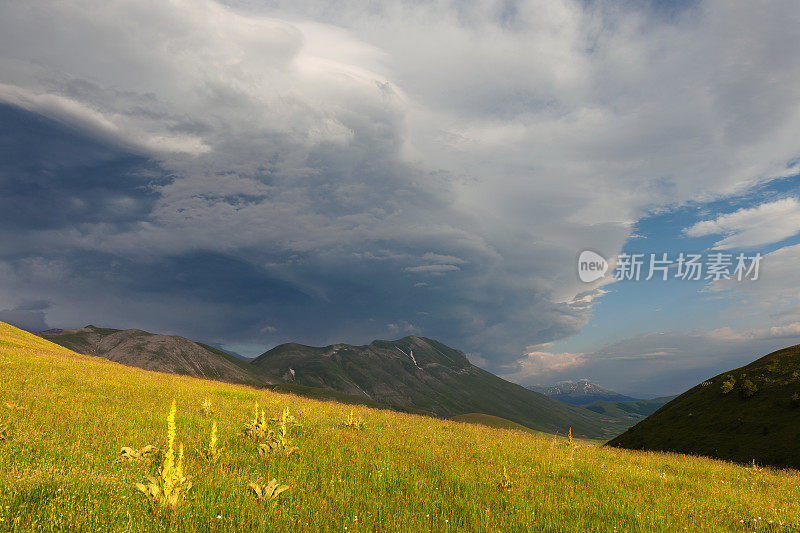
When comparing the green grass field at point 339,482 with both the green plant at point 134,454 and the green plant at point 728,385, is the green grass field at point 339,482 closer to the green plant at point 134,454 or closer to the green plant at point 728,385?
the green plant at point 134,454

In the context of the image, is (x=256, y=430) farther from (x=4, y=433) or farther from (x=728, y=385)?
(x=728, y=385)

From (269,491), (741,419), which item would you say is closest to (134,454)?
(269,491)

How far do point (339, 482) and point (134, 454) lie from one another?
12.7 feet

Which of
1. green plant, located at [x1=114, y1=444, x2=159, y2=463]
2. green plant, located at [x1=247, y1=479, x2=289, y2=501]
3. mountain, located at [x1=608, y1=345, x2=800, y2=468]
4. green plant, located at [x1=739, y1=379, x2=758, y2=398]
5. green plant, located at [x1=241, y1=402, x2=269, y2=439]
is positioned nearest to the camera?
green plant, located at [x1=247, y1=479, x2=289, y2=501]

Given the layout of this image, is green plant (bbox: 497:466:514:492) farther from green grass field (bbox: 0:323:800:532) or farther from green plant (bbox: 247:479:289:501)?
green plant (bbox: 247:479:289:501)

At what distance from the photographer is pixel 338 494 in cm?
706

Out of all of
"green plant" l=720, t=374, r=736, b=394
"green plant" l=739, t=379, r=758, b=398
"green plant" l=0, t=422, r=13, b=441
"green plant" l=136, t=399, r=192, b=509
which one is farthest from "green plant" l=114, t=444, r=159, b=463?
"green plant" l=720, t=374, r=736, b=394

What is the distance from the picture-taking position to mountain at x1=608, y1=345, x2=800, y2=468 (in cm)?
2367

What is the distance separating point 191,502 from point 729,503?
11.2 meters

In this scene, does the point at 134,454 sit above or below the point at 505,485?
below

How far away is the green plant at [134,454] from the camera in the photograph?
290 inches

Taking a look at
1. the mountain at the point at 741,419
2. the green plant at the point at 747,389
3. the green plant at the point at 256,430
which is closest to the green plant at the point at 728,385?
the mountain at the point at 741,419

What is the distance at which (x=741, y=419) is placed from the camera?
27.5 meters

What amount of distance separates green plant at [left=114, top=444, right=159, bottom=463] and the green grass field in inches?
5.1
